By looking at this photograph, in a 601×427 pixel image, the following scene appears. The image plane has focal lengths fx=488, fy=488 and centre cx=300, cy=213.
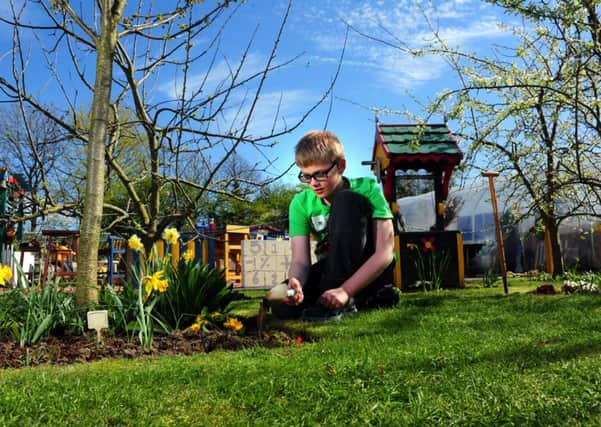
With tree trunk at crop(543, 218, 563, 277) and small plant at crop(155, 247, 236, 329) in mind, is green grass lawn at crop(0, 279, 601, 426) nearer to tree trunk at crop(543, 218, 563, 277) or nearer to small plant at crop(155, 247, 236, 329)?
small plant at crop(155, 247, 236, 329)

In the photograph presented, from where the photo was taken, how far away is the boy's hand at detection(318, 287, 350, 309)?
3.06 metres

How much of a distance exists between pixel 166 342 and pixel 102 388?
1.07 meters

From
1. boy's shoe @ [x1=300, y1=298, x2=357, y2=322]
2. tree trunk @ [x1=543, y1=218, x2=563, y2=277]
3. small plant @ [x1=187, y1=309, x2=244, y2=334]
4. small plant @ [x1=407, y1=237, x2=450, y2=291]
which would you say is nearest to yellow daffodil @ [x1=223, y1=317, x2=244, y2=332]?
small plant @ [x1=187, y1=309, x2=244, y2=334]

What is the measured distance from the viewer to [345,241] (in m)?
3.21

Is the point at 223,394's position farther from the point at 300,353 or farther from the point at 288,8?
the point at 288,8

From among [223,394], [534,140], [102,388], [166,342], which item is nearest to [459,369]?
[223,394]

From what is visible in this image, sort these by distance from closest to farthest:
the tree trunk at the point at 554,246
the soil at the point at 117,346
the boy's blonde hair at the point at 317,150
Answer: the soil at the point at 117,346 → the boy's blonde hair at the point at 317,150 → the tree trunk at the point at 554,246

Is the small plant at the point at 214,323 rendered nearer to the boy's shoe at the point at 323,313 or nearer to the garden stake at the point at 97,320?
the boy's shoe at the point at 323,313

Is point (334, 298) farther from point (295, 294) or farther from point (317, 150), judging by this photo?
point (317, 150)

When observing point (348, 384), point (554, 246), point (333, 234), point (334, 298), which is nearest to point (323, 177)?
point (333, 234)

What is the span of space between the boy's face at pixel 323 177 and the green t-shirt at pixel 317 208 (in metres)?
0.13

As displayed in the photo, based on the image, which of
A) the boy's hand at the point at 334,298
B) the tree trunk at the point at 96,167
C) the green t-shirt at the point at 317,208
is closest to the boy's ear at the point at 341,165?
the green t-shirt at the point at 317,208

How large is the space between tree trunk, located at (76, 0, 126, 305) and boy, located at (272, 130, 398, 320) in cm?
132

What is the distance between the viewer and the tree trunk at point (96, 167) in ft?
11.1
